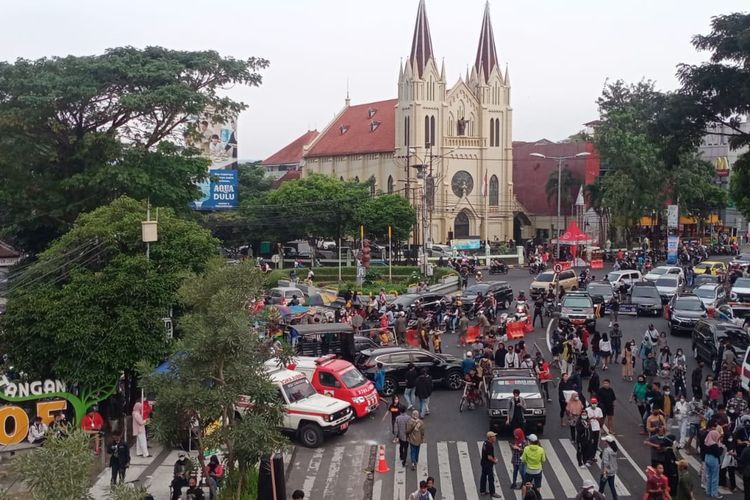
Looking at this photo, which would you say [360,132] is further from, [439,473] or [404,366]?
[439,473]

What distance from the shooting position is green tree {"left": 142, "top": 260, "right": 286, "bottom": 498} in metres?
13.8

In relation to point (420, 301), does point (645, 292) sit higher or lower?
higher


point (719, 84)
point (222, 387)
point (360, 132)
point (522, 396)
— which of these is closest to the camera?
point (222, 387)

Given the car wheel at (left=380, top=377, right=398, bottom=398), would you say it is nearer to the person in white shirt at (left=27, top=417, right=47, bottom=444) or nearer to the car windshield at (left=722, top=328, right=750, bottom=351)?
the person in white shirt at (left=27, top=417, right=47, bottom=444)

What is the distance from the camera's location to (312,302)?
39562 millimetres

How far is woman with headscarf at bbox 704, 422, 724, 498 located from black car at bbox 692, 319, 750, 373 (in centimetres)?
909

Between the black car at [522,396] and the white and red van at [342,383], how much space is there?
3.42 meters

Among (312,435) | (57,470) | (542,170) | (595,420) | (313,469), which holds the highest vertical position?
(542,170)

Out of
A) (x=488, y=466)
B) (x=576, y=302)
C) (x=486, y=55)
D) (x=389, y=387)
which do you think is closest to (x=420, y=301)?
(x=576, y=302)

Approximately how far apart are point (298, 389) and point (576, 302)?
16.4m

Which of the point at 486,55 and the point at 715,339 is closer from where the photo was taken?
the point at 715,339

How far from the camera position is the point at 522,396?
65.5 feet

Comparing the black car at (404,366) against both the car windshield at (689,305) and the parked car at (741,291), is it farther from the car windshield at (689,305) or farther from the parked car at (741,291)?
the parked car at (741,291)

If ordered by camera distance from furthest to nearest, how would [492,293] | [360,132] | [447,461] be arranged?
[360,132], [492,293], [447,461]
